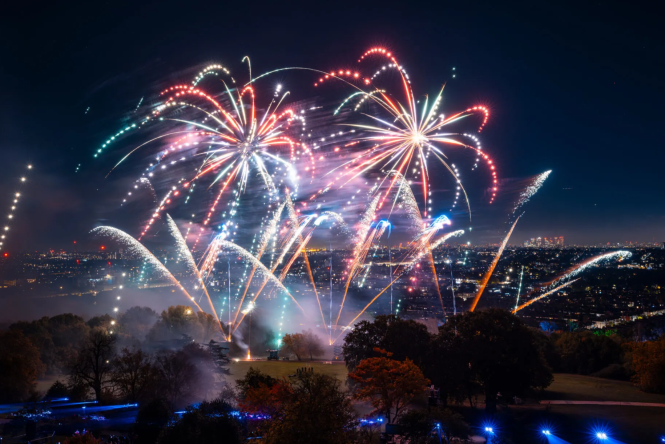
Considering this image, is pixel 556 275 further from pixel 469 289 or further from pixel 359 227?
pixel 359 227

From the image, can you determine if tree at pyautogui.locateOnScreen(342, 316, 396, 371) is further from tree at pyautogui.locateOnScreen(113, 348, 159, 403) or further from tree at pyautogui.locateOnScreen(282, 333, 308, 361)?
tree at pyautogui.locateOnScreen(282, 333, 308, 361)

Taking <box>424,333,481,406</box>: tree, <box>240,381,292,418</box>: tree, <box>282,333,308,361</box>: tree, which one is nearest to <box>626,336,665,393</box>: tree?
<box>424,333,481,406</box>: tree

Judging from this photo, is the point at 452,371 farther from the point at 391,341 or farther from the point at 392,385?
the point at 392,385

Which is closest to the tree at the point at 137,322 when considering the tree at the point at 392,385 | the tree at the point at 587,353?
the tree at the point at 392,385

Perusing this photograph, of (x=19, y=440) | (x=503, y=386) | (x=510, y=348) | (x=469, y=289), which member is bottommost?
(x=19, y=440)

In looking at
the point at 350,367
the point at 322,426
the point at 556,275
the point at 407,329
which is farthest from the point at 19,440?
the point at 556,275
